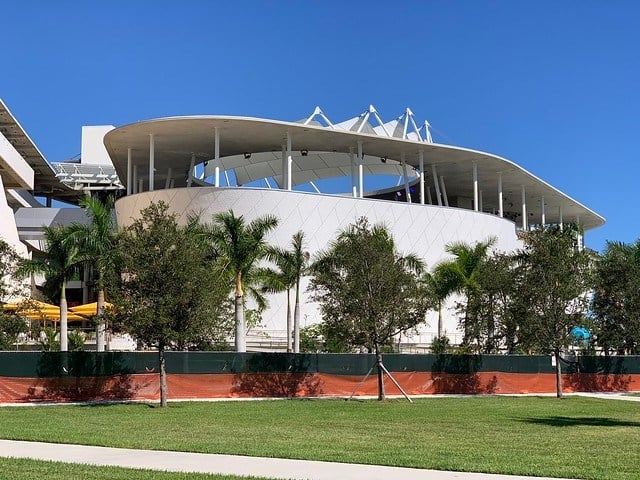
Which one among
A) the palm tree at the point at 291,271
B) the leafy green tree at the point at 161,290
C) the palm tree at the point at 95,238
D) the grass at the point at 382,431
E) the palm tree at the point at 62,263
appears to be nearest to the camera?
the grass at the point at 382,431

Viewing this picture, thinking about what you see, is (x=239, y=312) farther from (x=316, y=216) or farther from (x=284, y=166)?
(x=284, y=166)

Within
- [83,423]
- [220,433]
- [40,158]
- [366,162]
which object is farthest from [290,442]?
[40,158]

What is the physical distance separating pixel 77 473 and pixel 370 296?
21455mm

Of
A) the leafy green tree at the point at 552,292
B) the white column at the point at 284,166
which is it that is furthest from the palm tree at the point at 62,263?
the leafy green tree at the point at 552,292

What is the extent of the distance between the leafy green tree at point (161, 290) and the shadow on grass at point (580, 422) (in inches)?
459

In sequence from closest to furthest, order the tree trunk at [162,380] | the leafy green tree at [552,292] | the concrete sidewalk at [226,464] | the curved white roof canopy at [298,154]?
the concrete sidewalk at [226,464], the tree trunk at [162,380], the leafy green tree at [552,292], the curved white roof canopy at [298,154]

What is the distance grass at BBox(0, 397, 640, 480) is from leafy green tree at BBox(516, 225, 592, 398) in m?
6.36

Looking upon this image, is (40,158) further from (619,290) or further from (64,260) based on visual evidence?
(619,290)

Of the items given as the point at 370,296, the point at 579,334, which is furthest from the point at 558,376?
the point at 370,296

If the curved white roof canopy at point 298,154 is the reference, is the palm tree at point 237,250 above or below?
below

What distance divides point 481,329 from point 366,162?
28224mm

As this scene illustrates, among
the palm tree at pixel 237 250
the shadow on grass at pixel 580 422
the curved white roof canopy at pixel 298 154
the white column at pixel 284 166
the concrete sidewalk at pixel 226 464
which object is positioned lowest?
the shadow on grass at pixel 580 422

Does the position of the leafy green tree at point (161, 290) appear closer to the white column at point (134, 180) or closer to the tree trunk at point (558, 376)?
the tree trunk at point (558, 376)

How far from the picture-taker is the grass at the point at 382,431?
15539 mm
